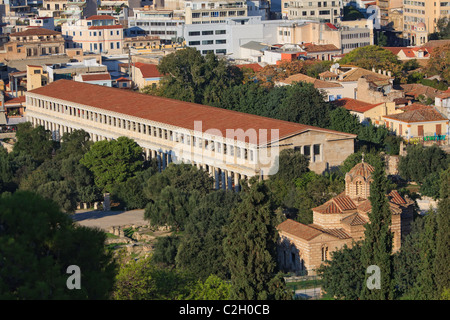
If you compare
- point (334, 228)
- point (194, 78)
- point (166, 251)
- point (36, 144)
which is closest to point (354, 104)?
point (194, 78)

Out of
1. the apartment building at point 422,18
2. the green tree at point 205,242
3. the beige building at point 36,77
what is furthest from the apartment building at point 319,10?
the green tree at point 205,242

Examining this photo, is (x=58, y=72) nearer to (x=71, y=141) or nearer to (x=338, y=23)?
(x=71, y=141)

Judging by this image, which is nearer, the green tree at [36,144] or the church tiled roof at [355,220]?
the church tiled roof at [355,220]

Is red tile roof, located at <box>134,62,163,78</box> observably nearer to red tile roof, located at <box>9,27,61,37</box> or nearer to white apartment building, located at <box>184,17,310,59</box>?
white apartment building, located at <box>184,17,310,59</box>

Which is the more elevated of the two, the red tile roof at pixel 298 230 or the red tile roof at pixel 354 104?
the red tile roof at pixel 354 104

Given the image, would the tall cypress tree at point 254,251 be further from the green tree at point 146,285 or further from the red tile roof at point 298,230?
the red tile roof at point 298,230

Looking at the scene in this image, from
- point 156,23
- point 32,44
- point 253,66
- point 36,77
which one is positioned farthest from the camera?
point 156,23

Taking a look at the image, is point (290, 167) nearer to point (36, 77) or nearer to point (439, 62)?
point (439, 62)
